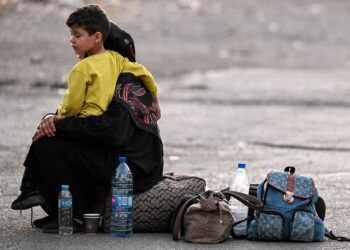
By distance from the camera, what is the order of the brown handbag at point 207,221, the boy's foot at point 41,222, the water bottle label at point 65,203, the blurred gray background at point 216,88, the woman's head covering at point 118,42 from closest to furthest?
the brown handbag at point 207,221
the water bottle label at point 65,203
the boy's foot at point 41,222
the woman's head covering at point 118,42
the blurred gray background at point 216,88

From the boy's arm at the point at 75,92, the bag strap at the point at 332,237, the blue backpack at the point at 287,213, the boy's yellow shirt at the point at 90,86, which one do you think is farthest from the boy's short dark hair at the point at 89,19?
the bag strap at the point at 332,237

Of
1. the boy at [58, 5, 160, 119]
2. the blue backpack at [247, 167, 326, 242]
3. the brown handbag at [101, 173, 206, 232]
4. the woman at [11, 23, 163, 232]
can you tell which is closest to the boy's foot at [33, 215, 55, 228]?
the woman at [11, 23, 163, 232]

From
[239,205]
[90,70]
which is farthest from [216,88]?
[90,70]

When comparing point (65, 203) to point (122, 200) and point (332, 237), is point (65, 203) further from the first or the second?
point (332, 237)

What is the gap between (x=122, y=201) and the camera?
720 cm

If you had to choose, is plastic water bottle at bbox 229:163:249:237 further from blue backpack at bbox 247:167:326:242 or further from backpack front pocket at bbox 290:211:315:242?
backpack front pocket at bbox 290:211:315:242

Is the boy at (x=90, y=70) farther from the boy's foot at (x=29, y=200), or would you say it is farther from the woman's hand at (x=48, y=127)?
the boy's foot at (x=29, y=200)

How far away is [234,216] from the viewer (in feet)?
24.3

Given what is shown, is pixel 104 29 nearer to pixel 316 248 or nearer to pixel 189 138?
pixel 316 248

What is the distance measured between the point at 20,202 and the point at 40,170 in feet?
0.83

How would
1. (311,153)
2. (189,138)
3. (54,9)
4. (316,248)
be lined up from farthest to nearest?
(54,9)
(189,138)
(311,153)
(316,248)

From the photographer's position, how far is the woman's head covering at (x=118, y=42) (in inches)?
303

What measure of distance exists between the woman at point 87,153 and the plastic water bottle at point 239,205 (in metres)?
0.55

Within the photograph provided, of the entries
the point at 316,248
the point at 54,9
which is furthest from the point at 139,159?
the point at 54,9
